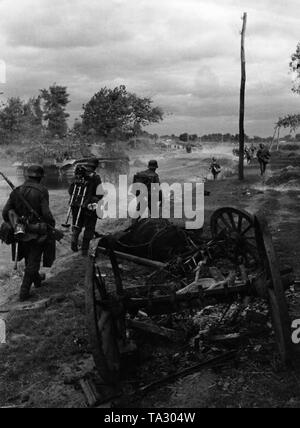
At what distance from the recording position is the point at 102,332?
4578 millimetres

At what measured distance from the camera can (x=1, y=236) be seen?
733cm

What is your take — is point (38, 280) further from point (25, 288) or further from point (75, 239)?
point (75, 239)

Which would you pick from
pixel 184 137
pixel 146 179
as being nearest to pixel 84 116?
pixel 146 179

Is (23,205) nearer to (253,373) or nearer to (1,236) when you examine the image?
(1,236)

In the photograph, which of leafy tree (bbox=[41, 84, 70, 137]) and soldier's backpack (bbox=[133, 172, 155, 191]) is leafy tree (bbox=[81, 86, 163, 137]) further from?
soldier's backpack (bbox=[133, 172, 155, 191])

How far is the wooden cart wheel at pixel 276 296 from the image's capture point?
4352 millimetres

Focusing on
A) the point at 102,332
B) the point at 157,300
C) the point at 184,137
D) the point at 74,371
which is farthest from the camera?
the point at 184,137

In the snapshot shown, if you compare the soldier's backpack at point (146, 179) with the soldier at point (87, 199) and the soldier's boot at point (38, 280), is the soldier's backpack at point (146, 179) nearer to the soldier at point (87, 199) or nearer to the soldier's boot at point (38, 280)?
the soldier at point (87, 199)

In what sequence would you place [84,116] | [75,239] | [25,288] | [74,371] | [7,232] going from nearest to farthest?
[74,371]
[7,232]
[25,288]
[75,239]
[84,116]

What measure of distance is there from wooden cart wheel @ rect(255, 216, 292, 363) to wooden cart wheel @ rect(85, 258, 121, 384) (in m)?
1.54

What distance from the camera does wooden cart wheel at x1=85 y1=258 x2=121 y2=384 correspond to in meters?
4.18

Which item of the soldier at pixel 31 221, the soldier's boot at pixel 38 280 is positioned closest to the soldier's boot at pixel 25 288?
the soldier at pixel 31 221

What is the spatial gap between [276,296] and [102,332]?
65.5 inches
